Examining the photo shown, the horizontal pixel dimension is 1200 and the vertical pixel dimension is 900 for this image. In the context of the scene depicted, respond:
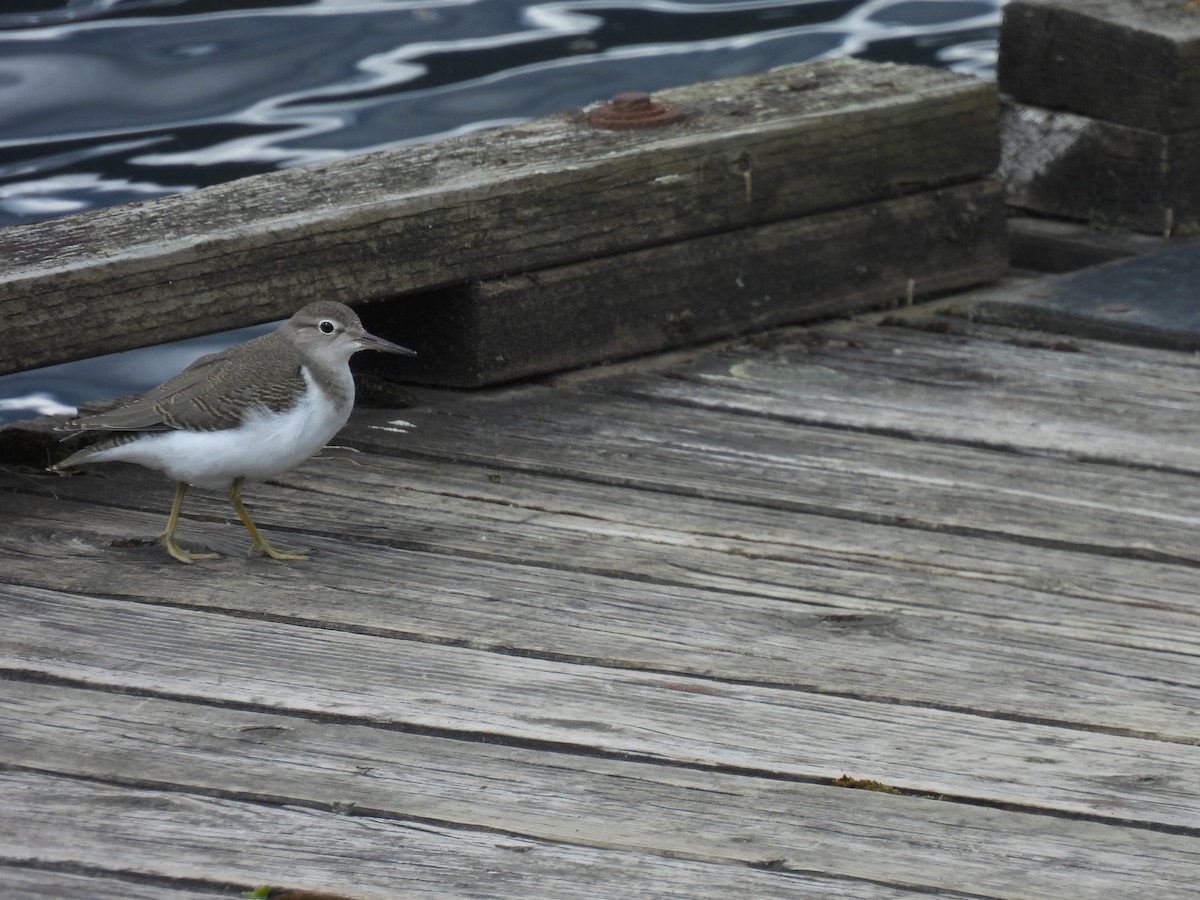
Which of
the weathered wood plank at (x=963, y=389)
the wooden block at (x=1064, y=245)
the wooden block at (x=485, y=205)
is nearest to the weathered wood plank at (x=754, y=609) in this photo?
the wooden block at (x=485, y=205)

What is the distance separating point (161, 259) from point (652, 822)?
6.23 feet

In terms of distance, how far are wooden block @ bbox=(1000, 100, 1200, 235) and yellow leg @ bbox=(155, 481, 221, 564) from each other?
3.45 m

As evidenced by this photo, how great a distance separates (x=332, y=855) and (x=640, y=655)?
0.82m

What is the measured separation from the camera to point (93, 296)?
Result: 3.46 m

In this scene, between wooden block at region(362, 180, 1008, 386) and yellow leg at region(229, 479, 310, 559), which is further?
wooden block at region(362, 180, 1008, 386)

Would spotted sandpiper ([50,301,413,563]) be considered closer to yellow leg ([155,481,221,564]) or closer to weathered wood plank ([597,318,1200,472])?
yellow leg ([155,481,221,564])

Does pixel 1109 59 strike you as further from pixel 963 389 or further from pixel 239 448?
pixel 239 448

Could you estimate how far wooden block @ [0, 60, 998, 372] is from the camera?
353 centimetres

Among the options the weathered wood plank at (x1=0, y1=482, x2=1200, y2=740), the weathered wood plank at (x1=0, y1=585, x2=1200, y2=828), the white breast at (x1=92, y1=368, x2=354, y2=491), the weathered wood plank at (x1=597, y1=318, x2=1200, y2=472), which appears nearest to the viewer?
the weathered wood plank at (x1=0, y1=585, x2=1200, y2=828)

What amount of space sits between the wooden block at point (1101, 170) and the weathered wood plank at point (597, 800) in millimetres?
3455

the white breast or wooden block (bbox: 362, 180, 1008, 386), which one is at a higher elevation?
wooden block (bbox: 362, 180, 1008, 386)

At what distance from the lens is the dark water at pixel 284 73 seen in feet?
19.5

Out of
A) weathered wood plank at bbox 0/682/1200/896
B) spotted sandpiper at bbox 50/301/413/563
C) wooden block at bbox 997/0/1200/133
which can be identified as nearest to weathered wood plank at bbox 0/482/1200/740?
spotted sandpiper at bbox 50/301/413/563

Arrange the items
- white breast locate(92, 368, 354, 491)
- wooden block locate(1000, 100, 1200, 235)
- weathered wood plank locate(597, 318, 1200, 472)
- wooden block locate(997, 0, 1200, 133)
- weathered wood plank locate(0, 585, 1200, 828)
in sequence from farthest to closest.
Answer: wooden block locate(1000, 100, 1200, 235) → wooden block locate(997, 0, 1200, 133) → weathered wood plank locate(597, 318, 1200, 472) → white breast locate(92, 368, 354, 491) → weathered wood plank locate(0, 585, 1200, 828)
